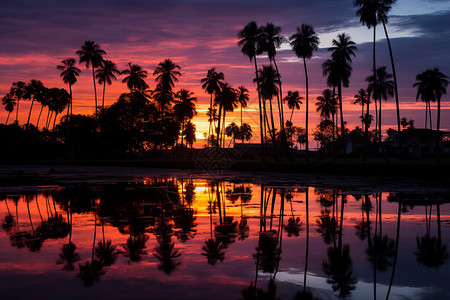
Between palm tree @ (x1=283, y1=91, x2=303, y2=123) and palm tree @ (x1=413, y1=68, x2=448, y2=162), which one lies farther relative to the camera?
palm tree @ (x1=283, y1=91, x2=303, y2=123)

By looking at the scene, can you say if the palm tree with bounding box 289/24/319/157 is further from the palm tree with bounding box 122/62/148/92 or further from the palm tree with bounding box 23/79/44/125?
the palm tree with bounding box 23/79/44/125

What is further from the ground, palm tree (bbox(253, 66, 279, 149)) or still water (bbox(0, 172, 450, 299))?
palm tree (bbox(253, 66, 279, 149))

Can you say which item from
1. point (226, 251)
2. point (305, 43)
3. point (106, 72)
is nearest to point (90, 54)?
point (106, 72)

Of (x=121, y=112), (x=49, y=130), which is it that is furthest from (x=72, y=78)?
(x=49, y=130)

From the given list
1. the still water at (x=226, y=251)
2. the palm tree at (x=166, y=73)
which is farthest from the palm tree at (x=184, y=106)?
the still water at (x=226, y=251)

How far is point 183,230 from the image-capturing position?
1377 centimetres

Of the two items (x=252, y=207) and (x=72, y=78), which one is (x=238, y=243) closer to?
(x=252, y=207)

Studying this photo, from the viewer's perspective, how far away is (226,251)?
428 inches

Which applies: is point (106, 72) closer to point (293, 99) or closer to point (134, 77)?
point (134, 77)

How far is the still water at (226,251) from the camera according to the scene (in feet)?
25.8

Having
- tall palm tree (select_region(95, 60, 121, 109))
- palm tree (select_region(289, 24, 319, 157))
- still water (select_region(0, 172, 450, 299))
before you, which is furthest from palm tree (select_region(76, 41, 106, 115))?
still water (select_region(0, 172, 450, 299))

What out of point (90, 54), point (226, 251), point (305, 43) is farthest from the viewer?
point (90, 54)

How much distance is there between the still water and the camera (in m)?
7.85

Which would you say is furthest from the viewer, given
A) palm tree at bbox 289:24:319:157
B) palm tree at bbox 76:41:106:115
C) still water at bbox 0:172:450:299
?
palm tree at bbox 76:41:106:115
